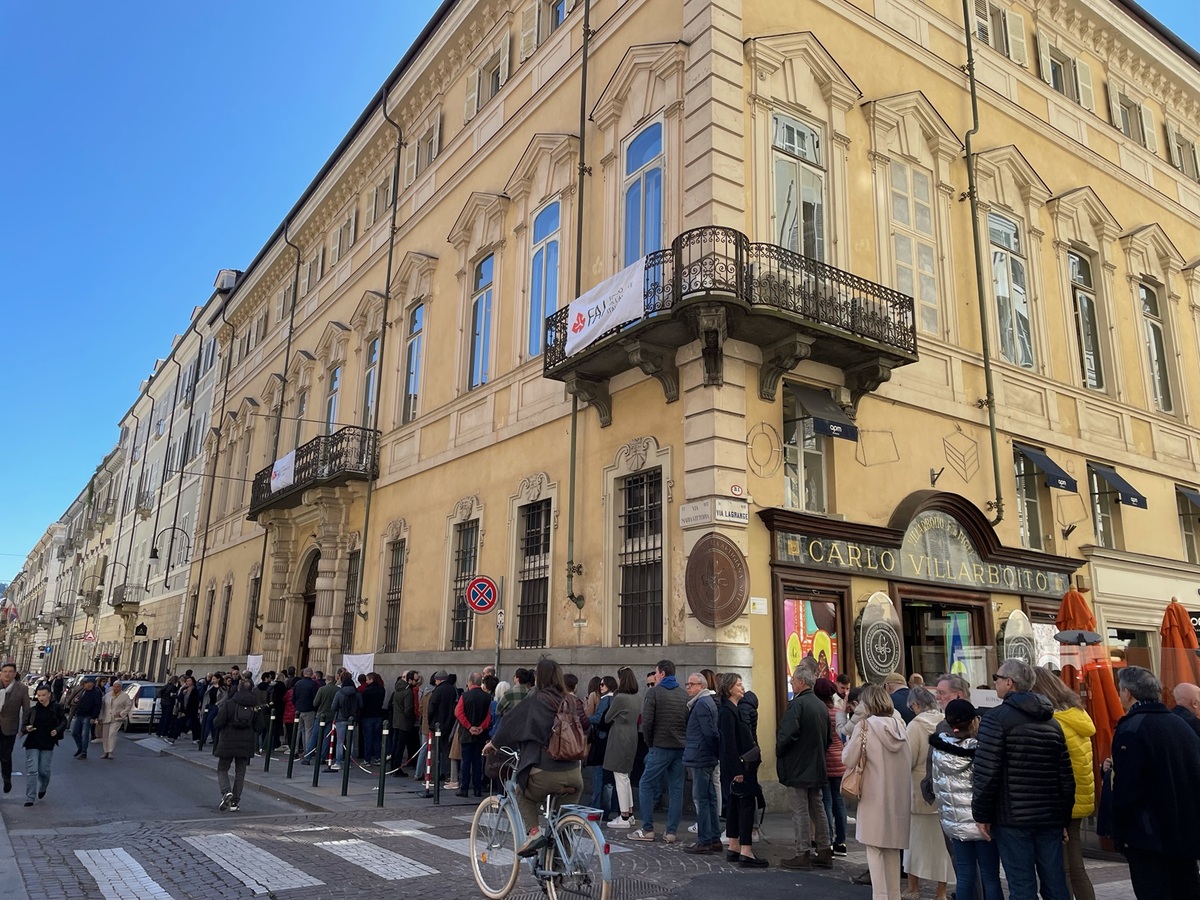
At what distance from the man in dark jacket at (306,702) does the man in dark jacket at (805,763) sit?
1181 cm

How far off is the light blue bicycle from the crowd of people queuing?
0.12 m

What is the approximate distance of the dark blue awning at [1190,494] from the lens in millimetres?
19391

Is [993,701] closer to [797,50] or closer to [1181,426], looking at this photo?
[797,50]

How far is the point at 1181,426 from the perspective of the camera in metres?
20.1

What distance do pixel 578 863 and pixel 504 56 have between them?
18411 mm

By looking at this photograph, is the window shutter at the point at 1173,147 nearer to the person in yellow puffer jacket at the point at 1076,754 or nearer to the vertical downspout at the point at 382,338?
the vertical downspout at the point at 382,338

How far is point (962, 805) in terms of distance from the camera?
5.84m

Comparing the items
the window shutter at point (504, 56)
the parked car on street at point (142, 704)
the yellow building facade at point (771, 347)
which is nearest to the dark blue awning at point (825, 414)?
the yellow building facade at point (771, 347)

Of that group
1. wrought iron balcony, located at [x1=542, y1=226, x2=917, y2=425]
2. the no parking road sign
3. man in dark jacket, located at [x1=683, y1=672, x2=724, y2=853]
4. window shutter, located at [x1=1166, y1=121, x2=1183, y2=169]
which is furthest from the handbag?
window shutter, located at [x1=1166, y1=121, x2=1183, y2=169]

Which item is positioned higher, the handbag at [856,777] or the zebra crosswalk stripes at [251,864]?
the handbag at [856,777]

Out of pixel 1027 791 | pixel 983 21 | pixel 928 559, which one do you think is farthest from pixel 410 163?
pixel 1027 791

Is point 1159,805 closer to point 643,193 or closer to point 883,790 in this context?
point 883,790

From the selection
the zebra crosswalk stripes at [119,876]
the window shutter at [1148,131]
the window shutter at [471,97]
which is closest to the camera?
the zebra crosswalk stripes at [119,876]

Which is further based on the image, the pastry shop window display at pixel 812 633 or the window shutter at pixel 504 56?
the window shutter at pixel 504 56
